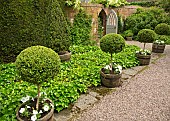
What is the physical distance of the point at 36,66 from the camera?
2.38 meters

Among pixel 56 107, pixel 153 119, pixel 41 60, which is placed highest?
pixel 41 60

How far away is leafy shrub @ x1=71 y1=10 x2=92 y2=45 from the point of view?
7.15 m

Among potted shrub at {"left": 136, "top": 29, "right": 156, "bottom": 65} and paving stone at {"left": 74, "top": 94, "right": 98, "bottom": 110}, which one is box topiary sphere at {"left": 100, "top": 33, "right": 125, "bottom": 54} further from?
potted shrub at {"left": 136, "top": 29, "right": 156, "bottom": 65}

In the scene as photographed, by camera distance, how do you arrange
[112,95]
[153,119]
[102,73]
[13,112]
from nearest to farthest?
[13,112], [153,119], [112,95], [102,73]

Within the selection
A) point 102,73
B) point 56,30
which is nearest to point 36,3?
point 56,30

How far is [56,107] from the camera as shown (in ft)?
10.2

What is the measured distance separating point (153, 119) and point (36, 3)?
386 cm

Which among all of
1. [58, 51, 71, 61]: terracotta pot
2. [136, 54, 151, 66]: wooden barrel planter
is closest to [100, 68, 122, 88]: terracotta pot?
[58, 51, 71, 61]: terracotta pot

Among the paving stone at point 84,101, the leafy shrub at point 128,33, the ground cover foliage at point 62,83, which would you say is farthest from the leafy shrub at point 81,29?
the leafy shrub at point 128,33

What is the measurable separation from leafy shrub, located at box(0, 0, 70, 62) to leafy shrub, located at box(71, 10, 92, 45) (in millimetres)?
1800

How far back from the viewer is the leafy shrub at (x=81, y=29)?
715 cm

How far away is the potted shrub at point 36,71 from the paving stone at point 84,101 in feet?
2.70

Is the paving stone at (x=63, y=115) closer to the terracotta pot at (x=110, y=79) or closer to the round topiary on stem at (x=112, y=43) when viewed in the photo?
the terracotta pot at (x=110, y=79)

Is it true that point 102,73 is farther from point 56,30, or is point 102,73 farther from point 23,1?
point 23,1
